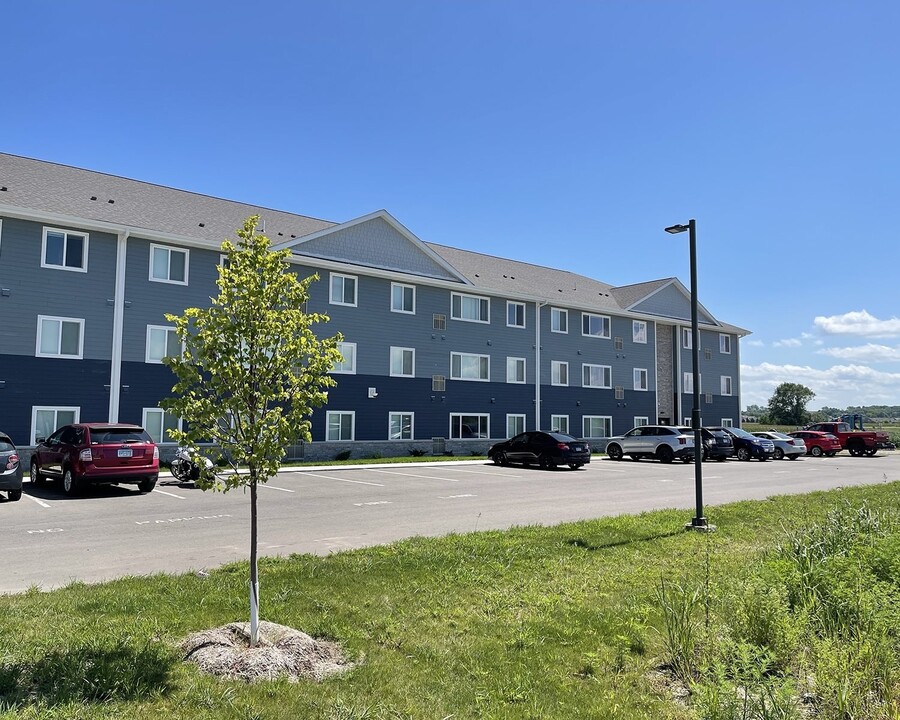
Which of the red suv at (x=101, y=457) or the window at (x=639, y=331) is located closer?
the red suv at (x=101, y=457)

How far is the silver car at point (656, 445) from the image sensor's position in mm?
30500

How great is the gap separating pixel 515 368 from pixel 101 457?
24419 millimetres

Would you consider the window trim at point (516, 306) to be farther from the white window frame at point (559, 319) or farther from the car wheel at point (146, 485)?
the car wheel at point (146, 485)

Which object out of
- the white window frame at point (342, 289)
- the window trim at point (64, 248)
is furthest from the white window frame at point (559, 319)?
the window trim at point (64, 248)

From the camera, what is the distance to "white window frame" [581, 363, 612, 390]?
39906 millimetres

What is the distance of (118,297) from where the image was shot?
79.2 ft

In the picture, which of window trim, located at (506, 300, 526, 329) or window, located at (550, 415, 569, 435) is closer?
window trim, located at (506, 300, 526, 329)

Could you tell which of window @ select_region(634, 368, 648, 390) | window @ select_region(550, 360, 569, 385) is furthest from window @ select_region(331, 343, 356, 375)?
window @ select_region(634, 368, 648, 390)

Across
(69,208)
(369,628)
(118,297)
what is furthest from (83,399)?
(369,628)

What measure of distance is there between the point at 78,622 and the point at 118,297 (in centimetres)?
2105

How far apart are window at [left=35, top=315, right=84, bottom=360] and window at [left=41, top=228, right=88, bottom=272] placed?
73.9 inches

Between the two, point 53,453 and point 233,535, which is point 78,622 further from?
point 53,453

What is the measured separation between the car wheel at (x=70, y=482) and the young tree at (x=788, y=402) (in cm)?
11950

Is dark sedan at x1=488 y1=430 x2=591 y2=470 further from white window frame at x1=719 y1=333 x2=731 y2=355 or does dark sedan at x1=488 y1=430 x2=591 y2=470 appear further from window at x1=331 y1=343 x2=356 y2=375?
white window frame at x1=719 y1=333 x2=731 y2=355
